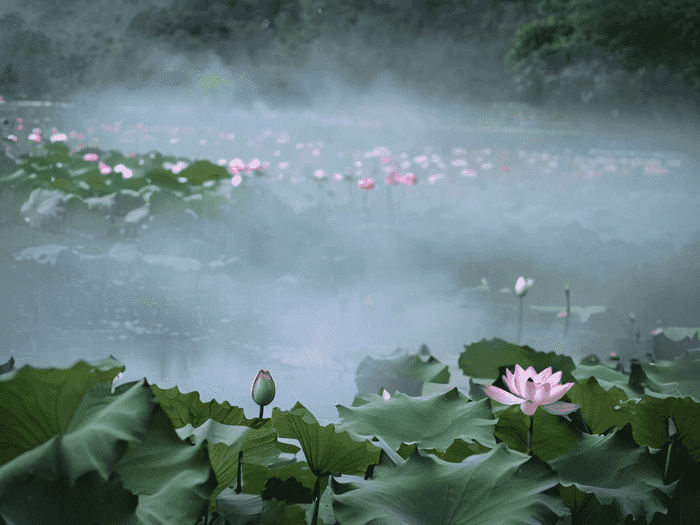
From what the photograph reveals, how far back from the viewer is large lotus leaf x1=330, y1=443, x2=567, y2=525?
367 millimetres

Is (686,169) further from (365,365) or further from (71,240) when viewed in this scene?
(365,365)

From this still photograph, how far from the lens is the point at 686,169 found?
181 inches

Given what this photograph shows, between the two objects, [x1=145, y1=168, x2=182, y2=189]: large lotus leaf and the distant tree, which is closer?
[x1=145, y1=168, x2=182, y2=189]: large lotus leaf

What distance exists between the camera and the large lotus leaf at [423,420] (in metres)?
0.49

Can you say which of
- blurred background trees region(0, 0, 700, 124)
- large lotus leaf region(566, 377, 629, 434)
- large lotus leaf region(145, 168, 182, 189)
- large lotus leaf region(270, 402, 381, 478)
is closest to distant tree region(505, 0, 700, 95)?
blurred background trees region(0, 0, 700, 124)

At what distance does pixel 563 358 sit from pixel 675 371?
0.11m

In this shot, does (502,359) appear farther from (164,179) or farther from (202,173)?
(202,173)

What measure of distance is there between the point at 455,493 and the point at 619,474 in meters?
0.13

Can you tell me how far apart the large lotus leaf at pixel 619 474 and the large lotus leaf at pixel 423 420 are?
0.06 metres

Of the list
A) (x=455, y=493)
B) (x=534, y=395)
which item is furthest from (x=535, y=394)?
(x=455, y=493)

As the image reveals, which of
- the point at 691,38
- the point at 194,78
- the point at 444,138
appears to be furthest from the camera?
the point at 444,138

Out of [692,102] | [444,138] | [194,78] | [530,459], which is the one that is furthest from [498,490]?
[692,102]

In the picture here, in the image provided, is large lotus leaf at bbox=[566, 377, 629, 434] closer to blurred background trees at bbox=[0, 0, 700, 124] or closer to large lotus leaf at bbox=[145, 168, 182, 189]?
large lotus leaf at bbox=[145, 168, 182, 189]

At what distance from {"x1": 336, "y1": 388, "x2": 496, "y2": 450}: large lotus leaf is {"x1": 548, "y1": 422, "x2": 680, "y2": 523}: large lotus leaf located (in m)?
0.06
